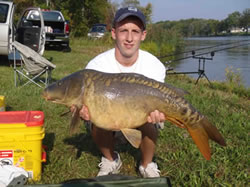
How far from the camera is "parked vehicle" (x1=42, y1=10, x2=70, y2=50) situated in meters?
12.2

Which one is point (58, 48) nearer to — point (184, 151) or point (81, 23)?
point (81, 23)

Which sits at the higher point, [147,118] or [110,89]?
[110,89]

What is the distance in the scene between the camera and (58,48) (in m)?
13.4

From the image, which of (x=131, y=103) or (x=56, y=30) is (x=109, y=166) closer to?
(x=131, y=103)

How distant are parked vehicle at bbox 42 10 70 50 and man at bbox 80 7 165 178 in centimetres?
1026

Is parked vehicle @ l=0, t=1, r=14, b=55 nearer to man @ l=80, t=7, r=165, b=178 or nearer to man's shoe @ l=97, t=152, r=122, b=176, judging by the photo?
man @ l=80, t=7, r=165, b=178

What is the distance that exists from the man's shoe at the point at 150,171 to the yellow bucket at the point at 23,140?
86 centimetres

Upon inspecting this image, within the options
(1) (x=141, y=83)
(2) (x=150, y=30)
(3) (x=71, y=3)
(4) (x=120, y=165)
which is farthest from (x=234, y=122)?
(3) (x=71, y=3)

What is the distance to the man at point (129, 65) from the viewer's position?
233cm

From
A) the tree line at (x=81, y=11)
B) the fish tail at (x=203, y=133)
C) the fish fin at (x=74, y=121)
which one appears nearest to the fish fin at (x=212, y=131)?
the fish tail at (x=203, y=133)

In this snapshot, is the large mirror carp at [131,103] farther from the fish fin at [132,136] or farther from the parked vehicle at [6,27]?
the parked vehicle at [6,27]

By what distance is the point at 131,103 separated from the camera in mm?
1911

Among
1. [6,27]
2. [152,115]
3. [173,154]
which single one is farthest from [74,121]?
[6,27]

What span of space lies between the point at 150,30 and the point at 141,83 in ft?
39.4
